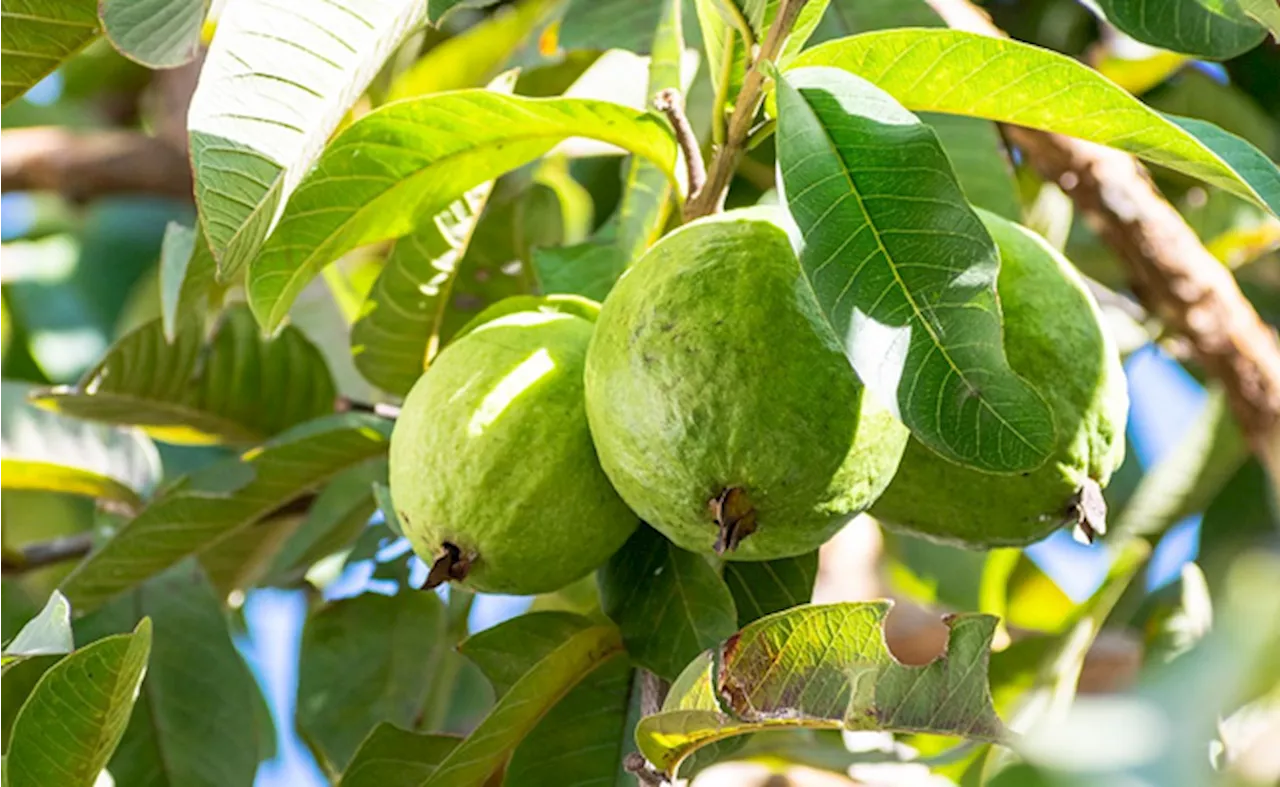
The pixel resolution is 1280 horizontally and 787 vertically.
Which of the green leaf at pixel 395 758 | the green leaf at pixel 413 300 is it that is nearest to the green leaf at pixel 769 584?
the green leaf at pixel 395 758

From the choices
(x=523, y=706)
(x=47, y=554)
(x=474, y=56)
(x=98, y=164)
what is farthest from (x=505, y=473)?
(x=98, y=164)

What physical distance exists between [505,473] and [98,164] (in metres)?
1.92

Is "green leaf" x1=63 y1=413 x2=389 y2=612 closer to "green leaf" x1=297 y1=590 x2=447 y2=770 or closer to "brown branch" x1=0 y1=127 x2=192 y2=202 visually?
"green leaf" x1=297 y1=590 x2=447 y2=770

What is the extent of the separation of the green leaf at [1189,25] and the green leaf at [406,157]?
0.31 m

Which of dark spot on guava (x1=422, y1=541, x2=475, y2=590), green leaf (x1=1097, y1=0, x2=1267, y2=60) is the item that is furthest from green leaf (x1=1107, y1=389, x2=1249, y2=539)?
dark spot on guava (x1=422, y1=541, x2=475, y2=590)

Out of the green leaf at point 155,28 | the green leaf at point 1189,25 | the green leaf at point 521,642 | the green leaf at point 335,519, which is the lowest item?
the green leaf at point 335,519

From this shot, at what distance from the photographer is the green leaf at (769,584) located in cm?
97

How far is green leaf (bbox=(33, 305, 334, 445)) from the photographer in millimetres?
1311

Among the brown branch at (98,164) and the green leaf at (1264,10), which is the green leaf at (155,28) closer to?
the green leaf at (1264,10)

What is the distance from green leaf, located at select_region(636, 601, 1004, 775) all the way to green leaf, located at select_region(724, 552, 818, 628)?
0.62ft

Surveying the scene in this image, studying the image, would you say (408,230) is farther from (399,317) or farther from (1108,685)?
(1108,685)

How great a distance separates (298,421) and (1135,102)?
0.94m

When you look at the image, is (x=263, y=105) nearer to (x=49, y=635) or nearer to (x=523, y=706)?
(x=49, y=635)

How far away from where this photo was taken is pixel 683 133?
92cm
